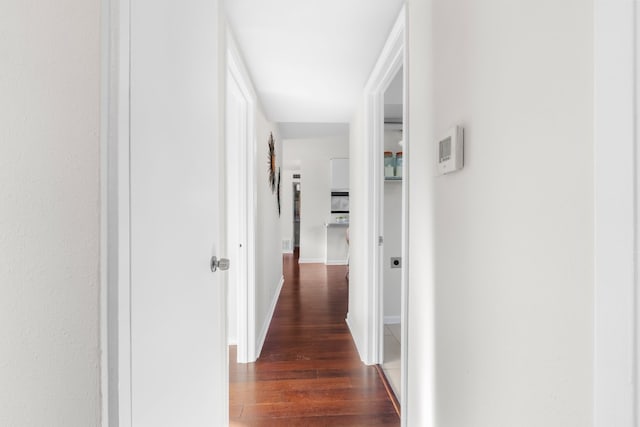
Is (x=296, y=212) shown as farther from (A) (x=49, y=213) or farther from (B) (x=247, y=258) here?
(A) (x=49, y=213)

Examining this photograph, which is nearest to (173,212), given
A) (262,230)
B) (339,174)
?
(262,230)

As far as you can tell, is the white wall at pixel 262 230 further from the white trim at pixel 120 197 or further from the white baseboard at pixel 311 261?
the white baseboard at pixel 311 261

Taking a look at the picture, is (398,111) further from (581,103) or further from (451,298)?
(581,103)

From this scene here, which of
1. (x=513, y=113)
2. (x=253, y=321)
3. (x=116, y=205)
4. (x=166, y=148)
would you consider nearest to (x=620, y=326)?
(x=513, y=113)

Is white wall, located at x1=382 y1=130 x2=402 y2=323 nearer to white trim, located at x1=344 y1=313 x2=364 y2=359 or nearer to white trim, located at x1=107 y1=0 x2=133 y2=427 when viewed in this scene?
white trim, located at x1=344 y1=313 x2=364 y2=359

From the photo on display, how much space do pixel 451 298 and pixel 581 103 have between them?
0.60 metres

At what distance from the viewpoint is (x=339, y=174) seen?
6629 millimetres

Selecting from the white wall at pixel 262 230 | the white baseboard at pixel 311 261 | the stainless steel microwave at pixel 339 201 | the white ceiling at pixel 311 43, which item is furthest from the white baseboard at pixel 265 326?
the stainless steel microwave at pixel 339 201

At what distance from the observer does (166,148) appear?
80 centimetres

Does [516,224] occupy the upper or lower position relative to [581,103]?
lower

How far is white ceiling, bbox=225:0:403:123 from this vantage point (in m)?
1.43

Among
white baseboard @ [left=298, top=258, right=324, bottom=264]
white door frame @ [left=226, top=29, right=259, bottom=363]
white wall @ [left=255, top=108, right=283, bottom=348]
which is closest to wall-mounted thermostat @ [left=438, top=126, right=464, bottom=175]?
white door frame @ [left=226, top=29, right=259, bottom=363]

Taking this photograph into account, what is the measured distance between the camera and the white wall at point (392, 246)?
10.3 ft

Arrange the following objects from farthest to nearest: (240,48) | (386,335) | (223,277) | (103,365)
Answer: (386,335) → (240,48) → (223,277) → (103,365)
